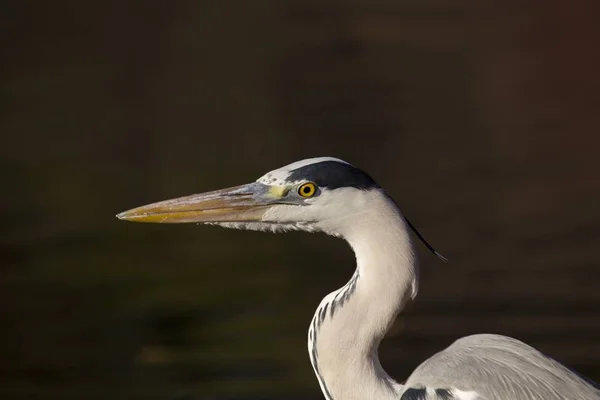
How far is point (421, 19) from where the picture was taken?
1595cm

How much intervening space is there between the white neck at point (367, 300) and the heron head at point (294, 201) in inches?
1.9

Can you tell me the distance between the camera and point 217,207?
387 cm

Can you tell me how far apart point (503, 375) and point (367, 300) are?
0.46m

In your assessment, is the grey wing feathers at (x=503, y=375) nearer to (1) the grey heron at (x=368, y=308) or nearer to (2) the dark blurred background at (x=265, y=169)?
(1) the grey heron at (x=368, y=308)

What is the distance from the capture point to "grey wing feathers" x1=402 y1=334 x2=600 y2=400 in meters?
3.59

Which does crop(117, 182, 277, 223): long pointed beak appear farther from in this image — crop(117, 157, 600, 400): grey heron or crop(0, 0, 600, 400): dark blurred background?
crop(0, 0, 600, 400): dark blurred background

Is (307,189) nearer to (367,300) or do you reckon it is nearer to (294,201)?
(294,201)

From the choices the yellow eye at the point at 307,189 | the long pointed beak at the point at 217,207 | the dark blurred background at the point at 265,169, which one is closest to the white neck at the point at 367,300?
the yellow eye at the point at 307,189

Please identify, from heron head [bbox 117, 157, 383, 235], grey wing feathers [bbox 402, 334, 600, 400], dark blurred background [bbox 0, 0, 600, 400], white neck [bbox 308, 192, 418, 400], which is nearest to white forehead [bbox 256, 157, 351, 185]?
heron head [bbox 117, 157, 383, 235]

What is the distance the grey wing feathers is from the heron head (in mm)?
529

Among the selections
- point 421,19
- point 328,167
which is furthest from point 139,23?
point 328,167

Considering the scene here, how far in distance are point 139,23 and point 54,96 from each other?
2142 millimetres

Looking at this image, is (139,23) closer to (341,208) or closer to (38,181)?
(38,181)

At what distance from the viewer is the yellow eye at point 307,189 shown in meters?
3.71
